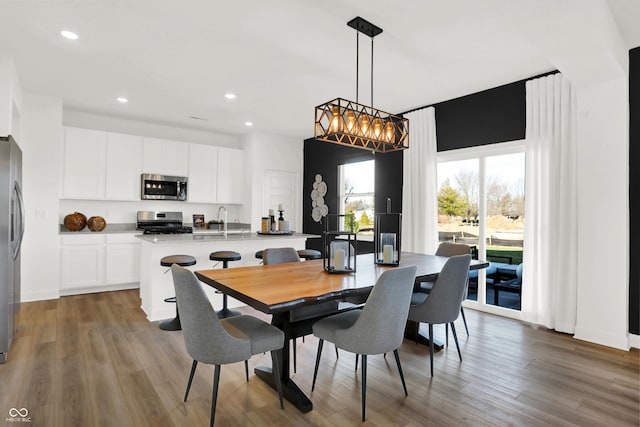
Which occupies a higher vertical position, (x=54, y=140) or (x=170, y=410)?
(x=54, y=140)

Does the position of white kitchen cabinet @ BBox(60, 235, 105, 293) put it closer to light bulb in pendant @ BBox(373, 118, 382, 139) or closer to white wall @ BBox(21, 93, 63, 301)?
white wall @ BBox(21, 93, 63, 301)

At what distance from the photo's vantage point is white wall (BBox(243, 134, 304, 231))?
6.63 meters

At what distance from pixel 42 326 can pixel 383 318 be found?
3595 mm

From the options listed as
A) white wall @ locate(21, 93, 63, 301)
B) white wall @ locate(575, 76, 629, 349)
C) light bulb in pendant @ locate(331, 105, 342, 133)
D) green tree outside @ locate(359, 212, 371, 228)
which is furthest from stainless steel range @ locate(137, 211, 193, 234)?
white wall @ locate(575, 76, 629, 349)

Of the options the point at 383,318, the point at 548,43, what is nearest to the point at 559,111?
the point at 548,43

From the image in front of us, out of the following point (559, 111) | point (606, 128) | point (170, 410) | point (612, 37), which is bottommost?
point (170, 410)

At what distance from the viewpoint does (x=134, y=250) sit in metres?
5.41

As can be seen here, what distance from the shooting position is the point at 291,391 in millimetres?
2293

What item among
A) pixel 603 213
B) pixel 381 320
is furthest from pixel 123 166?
pixel 603 213

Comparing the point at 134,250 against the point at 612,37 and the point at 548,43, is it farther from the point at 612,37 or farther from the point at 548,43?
the point at 612,37

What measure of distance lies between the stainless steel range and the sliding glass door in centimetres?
414

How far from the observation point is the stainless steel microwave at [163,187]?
18.8ft

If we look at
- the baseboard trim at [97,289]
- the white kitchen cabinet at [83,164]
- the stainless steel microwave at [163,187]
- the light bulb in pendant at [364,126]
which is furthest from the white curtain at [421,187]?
the white kitchen cabinet at [83,164]

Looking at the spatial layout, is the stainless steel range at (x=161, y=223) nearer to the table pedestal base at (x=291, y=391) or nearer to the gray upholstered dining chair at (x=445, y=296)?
the table pedestal base at (x=291, y=391)
